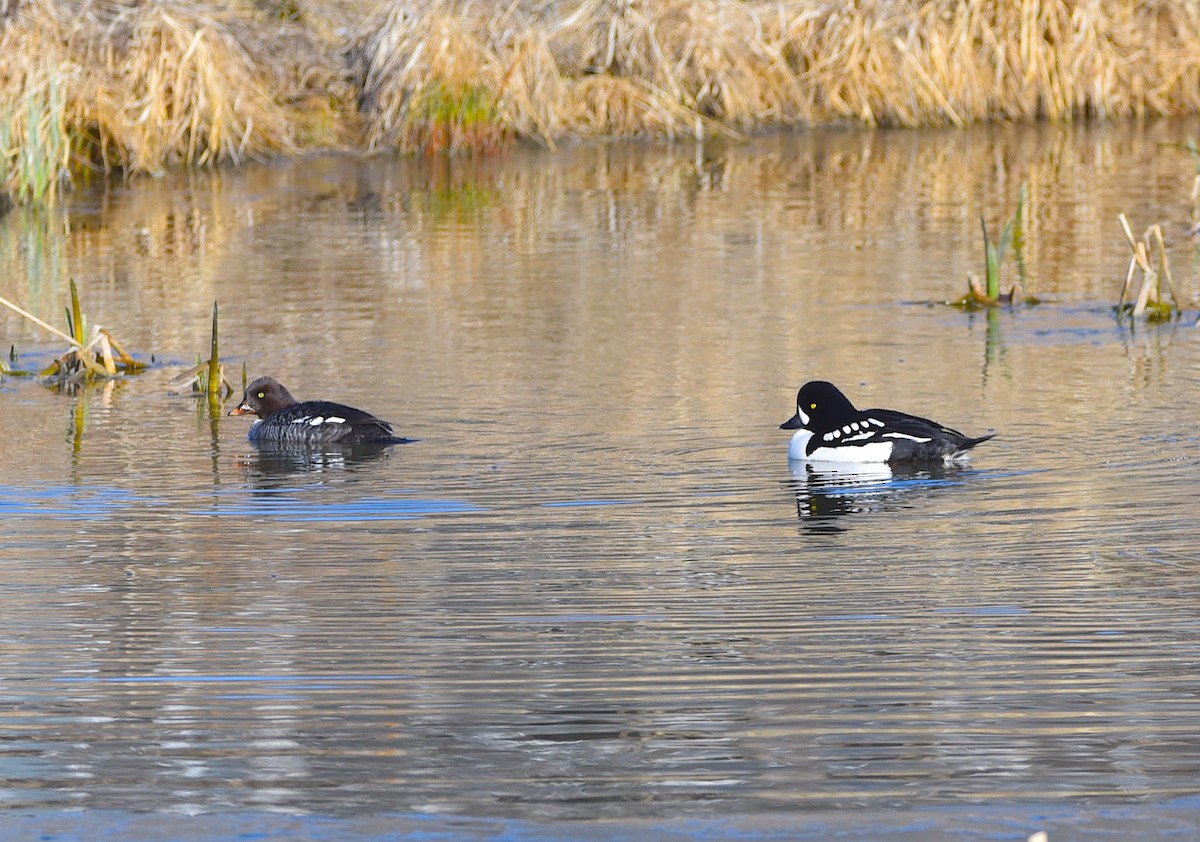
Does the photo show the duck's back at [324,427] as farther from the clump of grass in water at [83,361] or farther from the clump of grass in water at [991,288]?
the clump of grass in water at [991,288]

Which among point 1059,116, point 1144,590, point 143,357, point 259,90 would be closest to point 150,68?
point 259,90

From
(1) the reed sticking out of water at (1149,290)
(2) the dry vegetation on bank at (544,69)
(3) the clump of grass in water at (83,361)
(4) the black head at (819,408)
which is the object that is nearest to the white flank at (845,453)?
(4) the black head at (819,408)

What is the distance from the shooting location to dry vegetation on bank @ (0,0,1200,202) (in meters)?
23.4

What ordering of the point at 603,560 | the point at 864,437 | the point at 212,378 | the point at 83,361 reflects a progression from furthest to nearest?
the point at 83,361
the point at 212,378
the point at 864,437
the point at 603,560

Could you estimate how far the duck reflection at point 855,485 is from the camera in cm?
927

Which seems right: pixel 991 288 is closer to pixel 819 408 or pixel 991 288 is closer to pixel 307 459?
pixel 819 408

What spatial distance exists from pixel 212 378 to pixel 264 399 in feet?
3.07

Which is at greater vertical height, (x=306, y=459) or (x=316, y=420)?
(x=316, y=420)

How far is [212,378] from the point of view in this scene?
12102 millimetres

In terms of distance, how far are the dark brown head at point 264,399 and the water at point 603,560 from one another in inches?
10.2

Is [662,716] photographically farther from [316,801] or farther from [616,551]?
[616,551]

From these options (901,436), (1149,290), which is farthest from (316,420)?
(1149,290)

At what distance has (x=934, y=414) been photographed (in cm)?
1127

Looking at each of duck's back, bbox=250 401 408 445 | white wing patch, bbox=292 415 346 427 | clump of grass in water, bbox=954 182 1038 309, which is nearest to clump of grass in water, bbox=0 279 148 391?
duck's back, bbox=250 401 408 445
